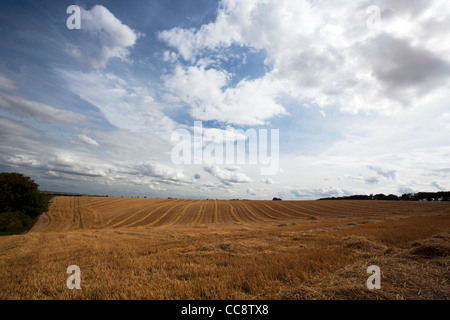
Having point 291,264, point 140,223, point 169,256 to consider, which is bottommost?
point 140,223

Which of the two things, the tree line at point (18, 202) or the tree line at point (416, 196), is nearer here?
the tree line at point (18, 202)

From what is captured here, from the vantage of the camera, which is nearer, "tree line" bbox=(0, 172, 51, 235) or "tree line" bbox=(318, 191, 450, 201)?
"tree line" bbox=(0, 172, 51, 235)

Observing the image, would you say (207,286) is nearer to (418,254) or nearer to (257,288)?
(257,288)

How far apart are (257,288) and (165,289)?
2309 millimetres

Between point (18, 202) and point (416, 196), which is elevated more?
point (18, 202)

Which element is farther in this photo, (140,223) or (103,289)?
(140,223)

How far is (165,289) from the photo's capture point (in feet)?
15.9

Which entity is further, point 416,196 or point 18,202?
point 416,196
